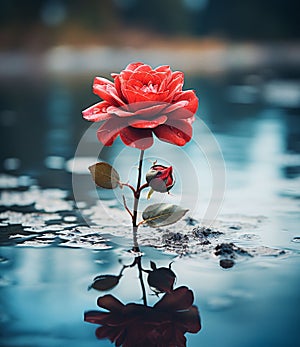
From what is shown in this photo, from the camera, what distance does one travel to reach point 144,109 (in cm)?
132

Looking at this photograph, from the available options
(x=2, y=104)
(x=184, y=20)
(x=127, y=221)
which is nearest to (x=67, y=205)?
(x=127, y=221)

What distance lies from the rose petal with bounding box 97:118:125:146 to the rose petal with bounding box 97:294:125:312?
1.11 feet

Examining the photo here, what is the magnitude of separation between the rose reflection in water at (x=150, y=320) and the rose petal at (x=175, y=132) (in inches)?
12.0

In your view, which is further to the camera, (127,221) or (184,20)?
(184,20)

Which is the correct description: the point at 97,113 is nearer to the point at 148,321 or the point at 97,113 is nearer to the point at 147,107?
the point at 147,107

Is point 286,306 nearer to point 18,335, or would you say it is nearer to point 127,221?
point 18,335

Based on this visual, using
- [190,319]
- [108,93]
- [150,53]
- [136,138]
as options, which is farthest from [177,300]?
[150,53]

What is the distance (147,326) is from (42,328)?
0.54 ft

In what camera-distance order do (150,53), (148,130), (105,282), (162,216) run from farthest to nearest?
(150,53) → (162,216) → (148,130) → (105,282)

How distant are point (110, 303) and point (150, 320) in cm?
10

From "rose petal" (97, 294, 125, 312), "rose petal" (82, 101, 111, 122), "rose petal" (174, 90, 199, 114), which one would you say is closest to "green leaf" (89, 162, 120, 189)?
"rose petal" (82, 101, 111, 122)

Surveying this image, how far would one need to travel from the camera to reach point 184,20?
16672 mm

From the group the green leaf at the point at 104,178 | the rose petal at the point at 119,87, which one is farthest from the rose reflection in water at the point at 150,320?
the rose petal at the point at 119,87

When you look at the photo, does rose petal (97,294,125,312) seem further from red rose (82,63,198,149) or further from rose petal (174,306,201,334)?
red rose (82,63,198,149)
